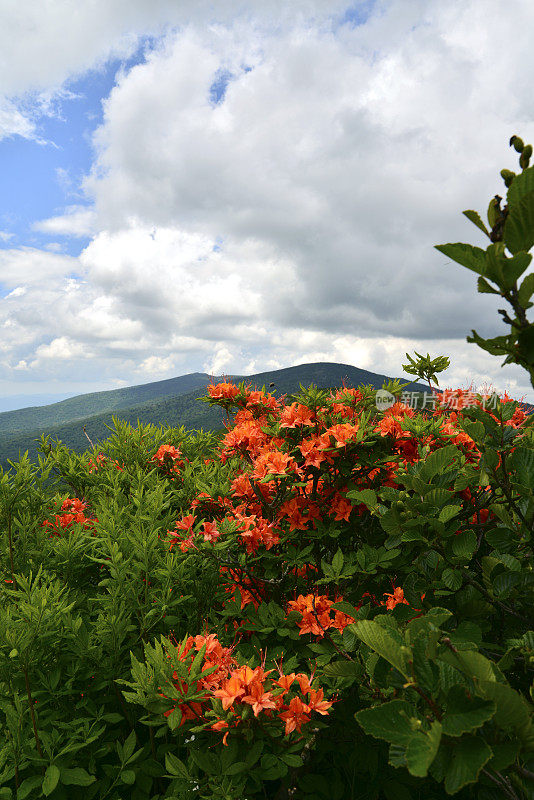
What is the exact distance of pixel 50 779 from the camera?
5.11 feet

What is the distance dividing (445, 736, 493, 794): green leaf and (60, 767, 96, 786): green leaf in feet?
4.72

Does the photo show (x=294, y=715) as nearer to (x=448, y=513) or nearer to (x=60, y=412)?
(x=448, y=513)

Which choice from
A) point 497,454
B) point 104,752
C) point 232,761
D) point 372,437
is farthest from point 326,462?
point 104,752

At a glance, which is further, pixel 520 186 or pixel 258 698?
pixel 258 698

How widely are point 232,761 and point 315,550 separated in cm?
138

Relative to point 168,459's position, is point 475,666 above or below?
below

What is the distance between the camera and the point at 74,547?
2.49 m

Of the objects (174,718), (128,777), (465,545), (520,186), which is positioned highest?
(520,186)

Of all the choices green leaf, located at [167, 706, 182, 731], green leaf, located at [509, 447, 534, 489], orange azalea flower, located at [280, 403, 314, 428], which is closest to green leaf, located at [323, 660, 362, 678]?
green leaf, located at [167, 706, 182, 731]

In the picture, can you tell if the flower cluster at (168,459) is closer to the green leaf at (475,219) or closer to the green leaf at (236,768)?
the green leaf at (236,768)

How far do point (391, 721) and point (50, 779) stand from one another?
144 centimetres

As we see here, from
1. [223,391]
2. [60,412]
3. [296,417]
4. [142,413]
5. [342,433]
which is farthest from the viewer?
[60,412]

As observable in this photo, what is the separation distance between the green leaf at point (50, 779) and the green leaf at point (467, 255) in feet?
7.27

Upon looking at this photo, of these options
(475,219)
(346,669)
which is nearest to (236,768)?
(346,669)
